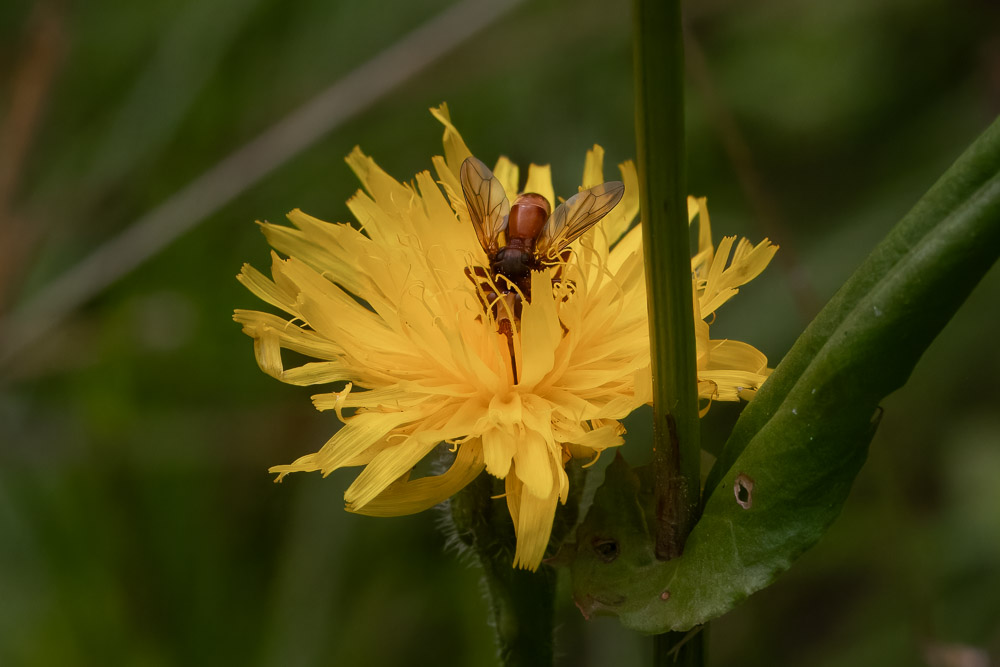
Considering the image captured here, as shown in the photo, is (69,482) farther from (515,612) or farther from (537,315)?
(537,315)

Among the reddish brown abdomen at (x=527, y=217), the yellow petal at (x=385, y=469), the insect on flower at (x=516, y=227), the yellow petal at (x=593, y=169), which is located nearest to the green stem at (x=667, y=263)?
the yellow petal at (x=385, y=469)

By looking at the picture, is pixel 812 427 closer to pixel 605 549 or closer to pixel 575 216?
pixel 605 549

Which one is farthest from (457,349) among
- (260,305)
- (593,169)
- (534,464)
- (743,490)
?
(260,305)

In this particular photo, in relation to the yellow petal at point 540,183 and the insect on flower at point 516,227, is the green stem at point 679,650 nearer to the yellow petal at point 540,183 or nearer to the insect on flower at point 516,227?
the insect on flower at point 516,227

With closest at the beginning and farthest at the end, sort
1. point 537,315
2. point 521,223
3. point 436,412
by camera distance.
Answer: point 537,315, point 436,412, point 521,223

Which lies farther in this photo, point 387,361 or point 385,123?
point 385,123

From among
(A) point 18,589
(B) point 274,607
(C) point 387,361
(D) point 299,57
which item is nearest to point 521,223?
(C) point 387,361
